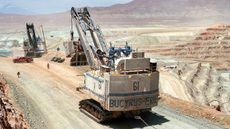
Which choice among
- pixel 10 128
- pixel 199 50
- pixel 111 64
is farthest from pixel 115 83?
pixel 199 50

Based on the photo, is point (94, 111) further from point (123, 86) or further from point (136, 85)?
point (136, 85)

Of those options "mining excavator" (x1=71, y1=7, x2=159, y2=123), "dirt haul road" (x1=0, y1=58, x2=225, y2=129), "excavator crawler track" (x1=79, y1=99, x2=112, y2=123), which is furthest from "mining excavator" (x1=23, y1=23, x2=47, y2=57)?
"mining excavator" (x1=71, y1=7, x2=159, y2=123)

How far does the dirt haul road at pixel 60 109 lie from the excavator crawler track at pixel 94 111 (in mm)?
228

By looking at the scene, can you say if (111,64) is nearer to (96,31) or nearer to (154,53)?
(96,31)

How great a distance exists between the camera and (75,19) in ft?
88.8

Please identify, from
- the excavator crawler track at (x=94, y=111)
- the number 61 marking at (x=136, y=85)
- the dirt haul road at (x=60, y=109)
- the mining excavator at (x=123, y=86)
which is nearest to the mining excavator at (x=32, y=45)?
the dirt haul road at (x=60, y=109)

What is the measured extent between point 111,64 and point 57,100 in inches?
225

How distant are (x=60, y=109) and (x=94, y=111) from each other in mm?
2689

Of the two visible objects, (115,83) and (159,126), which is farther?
(159,126)

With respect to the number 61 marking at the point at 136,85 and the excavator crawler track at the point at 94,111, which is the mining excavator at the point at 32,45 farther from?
the number 61 marking at the point at 136,85

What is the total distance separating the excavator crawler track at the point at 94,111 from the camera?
17.3 meters

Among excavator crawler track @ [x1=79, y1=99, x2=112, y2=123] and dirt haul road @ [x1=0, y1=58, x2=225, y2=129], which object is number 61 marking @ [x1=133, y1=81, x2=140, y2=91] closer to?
excavator crawler track @ [x1=79, y1=99, x2=112, y2=123]

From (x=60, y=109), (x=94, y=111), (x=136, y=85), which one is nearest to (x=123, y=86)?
(x=136, y=85)

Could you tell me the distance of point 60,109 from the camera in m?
20.2
